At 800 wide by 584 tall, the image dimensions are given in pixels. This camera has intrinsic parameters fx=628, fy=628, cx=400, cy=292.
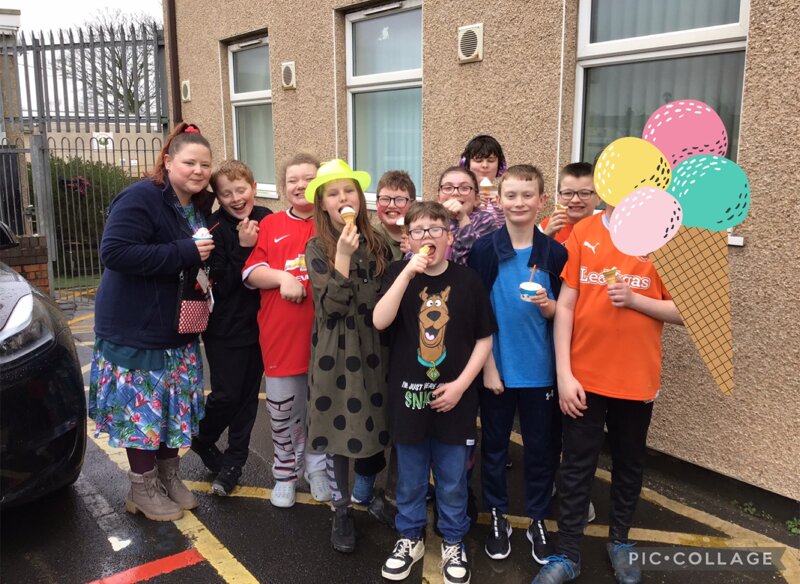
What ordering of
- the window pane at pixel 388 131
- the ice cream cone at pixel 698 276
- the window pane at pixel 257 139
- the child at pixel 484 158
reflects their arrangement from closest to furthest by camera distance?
the ice cream cone at pixel 698 276 → the child at pixel 484 158 → the window pane at pixel 388 131 → the window pane at pixel 257 139

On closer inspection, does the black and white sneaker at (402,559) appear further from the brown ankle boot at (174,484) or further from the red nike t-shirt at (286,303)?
the brown ankle boot at (174,484)

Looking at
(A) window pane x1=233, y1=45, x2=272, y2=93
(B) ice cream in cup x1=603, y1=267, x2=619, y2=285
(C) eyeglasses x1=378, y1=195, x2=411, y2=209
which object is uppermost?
(A) window pane x1=233, y1=45, x2=272, y2=93

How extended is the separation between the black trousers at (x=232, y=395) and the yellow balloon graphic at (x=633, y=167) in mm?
1953

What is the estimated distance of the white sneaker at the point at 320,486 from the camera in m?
3.33

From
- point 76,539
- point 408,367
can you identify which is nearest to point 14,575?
point 76,539

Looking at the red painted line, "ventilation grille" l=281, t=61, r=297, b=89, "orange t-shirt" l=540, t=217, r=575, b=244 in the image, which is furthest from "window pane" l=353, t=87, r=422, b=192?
the red painted line

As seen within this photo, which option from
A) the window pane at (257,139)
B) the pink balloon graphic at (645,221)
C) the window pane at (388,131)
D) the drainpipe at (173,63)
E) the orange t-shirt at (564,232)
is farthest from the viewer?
the drainpipe at (173,63)

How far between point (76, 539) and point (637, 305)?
111 inches

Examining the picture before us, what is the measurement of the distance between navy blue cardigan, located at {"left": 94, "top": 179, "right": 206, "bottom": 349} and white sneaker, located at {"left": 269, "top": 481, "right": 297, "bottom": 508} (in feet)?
3.09

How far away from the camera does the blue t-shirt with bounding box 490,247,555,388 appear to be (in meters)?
2.71

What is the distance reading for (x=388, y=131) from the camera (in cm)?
606

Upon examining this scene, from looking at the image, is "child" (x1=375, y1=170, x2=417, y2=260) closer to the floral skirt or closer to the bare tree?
the floral skirt

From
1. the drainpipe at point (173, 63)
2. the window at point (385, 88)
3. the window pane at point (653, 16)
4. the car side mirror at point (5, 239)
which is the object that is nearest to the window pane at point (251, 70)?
the drainpipe at point (173, 63)

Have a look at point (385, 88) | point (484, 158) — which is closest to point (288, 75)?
point (385, 88)
